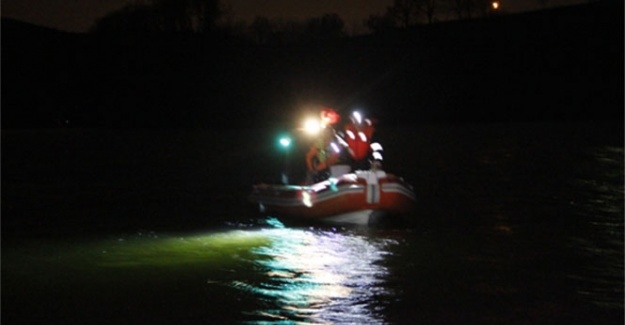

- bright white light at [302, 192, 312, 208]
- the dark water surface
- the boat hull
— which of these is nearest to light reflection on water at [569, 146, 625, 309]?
the dark water surface

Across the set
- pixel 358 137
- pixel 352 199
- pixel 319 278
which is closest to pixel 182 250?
pixel 352 199

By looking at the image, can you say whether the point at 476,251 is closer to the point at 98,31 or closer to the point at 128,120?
the point at 128,120

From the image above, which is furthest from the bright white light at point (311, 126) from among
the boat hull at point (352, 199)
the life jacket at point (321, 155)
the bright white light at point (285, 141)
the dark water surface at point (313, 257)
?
the dark water surface at point (313, 257)

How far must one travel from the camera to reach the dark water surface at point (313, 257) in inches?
Result: 525

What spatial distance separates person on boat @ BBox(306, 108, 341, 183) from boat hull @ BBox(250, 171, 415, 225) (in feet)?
1.28

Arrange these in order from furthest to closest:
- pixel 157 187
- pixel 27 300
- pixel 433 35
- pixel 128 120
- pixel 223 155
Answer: pixel 433 35, pixel 128 120, pixel 223 155, pixel 157 187, pixel 27 300

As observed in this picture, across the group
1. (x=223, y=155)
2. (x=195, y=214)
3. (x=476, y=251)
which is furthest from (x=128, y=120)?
(x=476, y=251)

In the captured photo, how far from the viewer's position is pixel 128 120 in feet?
401

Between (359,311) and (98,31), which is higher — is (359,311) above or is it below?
below

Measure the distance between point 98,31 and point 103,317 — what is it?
14621 centimetres

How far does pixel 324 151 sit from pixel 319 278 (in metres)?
6.59

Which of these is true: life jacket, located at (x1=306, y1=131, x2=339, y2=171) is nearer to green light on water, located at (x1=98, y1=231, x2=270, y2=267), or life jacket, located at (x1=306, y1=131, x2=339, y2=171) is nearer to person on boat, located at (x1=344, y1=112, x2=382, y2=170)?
person on boat, located at (x1=344, y1=112, x2=382, y2=170)

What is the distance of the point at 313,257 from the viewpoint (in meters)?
17.6

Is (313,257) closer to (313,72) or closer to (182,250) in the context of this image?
(182,250)
